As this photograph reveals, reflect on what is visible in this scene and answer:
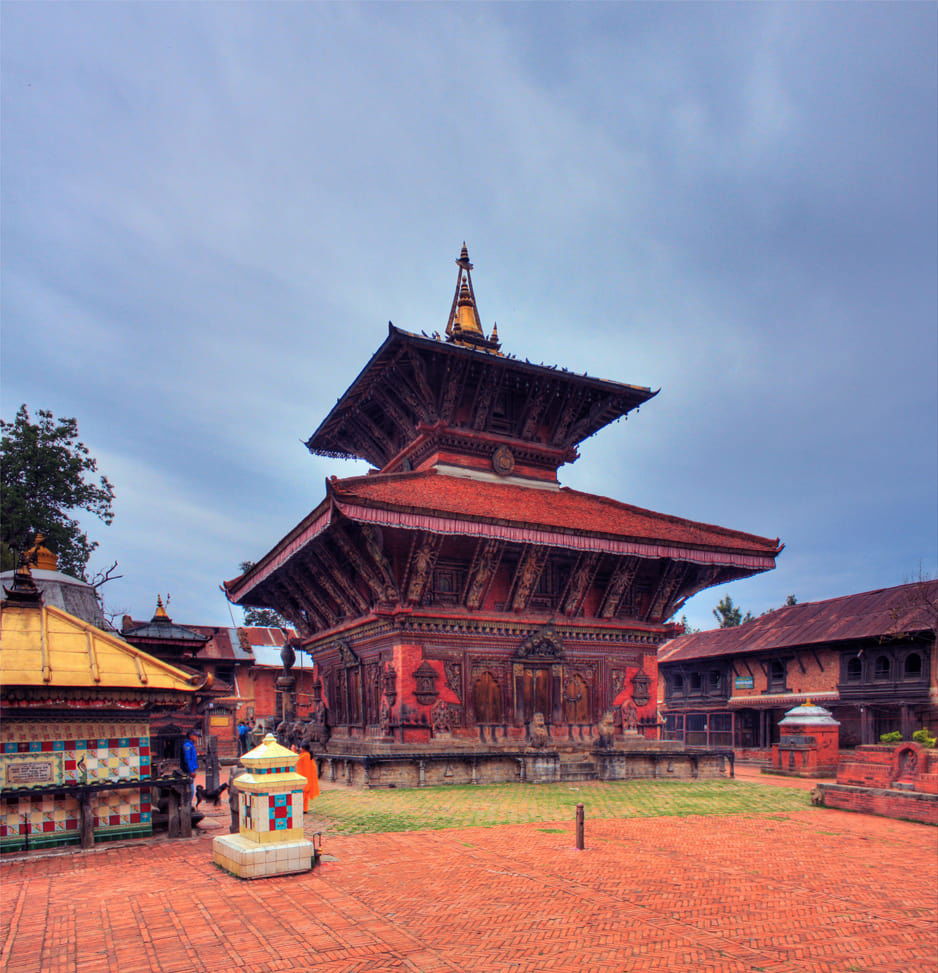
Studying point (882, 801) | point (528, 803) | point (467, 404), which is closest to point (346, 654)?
point (467, 404)

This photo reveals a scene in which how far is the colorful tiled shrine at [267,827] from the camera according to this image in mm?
8062

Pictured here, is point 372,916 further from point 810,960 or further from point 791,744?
point 791,744

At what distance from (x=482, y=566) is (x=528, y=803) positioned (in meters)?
6.46

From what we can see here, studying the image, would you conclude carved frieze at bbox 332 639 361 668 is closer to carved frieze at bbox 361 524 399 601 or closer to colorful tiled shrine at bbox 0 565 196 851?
carved frieze at bbox 361 524 399 601

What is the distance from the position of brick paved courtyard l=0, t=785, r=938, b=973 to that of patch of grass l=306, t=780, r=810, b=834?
1365 mm

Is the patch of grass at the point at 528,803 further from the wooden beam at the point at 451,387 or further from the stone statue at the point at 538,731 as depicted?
the wooden beam at the point at 451,387

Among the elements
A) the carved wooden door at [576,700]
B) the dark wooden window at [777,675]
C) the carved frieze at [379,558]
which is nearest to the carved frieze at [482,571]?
the carved frieze at [379,558]

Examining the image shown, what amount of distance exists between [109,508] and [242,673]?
11.0 m

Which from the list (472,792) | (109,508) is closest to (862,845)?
(472,792)

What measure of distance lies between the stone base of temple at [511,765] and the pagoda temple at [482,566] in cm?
95

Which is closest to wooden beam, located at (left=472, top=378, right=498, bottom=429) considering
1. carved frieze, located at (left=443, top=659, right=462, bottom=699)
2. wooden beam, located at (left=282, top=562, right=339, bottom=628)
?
wooden beam, located at (left=282, top=562, right=339, bottom=628)

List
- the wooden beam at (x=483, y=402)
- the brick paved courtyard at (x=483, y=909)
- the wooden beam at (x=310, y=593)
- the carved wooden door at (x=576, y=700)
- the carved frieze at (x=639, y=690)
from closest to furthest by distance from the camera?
the brick paved courtyard at (x=483, y=909)
the carved wooden door at (x=576, y=700)
the carved frieze at (x=639, y=690)
the wooden beam at (x=483, y=402)
the wooden beam at (x=310, y=593)

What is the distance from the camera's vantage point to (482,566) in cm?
1925

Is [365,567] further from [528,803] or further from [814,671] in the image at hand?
[814,671]
